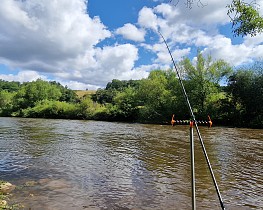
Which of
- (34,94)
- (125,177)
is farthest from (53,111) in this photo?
(125,177)

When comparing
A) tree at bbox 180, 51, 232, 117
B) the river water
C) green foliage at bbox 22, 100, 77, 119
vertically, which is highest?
tree at bbox 180, 51, 232, 117

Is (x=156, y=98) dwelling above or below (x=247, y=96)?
above

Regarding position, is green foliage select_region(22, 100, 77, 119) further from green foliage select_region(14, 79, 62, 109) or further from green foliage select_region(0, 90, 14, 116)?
green foliage select_region(14, 79, 62, 109)

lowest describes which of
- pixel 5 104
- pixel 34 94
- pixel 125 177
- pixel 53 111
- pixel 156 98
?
pixel 125 177

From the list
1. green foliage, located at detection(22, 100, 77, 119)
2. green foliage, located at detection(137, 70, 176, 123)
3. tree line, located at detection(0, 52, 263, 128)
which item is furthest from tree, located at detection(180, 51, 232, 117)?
green foliage, located at detection(22, 100, 77, 119)

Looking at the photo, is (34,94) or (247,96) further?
(34,94)

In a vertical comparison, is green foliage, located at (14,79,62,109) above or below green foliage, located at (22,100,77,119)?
above

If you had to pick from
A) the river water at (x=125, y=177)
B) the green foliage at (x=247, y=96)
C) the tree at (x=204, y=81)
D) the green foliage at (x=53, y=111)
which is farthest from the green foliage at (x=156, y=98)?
the river water at (x=125, y=177)

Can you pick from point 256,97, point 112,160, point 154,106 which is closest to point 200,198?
point 112,160

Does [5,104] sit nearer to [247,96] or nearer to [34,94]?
[34,94]

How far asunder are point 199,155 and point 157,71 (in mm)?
47113

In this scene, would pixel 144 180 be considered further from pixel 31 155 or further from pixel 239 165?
pixel 31 155

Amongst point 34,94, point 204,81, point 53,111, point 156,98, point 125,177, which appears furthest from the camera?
point 34,94

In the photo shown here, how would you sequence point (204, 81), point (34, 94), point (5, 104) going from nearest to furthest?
1. point (204, 81)
2. point (5, 104)
3. point (34, 94)
